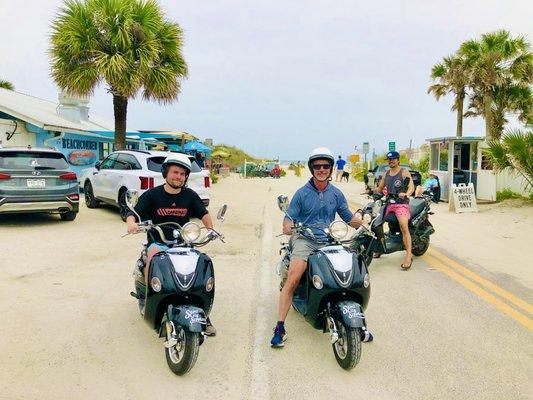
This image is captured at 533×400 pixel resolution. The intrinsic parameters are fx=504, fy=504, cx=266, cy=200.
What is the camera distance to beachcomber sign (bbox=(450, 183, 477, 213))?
15109mm

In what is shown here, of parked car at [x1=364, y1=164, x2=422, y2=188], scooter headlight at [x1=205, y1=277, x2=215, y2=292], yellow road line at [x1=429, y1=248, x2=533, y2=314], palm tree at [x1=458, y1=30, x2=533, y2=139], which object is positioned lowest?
yellow road line at [x1=429, y1=248, x2=533, y2=314]

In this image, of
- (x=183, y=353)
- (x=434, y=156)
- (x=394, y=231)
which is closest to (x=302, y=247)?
(x=183, y=353)

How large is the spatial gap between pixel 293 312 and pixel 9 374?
8.95ft

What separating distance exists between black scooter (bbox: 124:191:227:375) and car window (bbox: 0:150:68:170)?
750cm

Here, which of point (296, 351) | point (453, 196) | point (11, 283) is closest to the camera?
point (296, 351)

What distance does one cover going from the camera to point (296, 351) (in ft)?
14.0

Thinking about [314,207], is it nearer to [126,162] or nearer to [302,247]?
[302,247]

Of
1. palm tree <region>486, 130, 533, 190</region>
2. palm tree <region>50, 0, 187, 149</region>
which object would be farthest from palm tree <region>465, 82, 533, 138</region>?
palm tree <region>50, 0, 187, 149</region>

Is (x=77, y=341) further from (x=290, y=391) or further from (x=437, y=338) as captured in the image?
(x=437, y=338)

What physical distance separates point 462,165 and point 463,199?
416 cm

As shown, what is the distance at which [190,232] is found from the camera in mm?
3943

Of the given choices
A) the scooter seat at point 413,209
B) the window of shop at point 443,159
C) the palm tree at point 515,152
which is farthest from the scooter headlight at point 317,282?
the window of shop at point 443,159

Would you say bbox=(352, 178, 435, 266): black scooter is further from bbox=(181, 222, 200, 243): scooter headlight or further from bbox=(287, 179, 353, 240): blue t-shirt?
bbox=(181, 222, 200, 243): scooter headlight

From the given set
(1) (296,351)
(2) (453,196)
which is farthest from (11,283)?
(2) (453,196)
